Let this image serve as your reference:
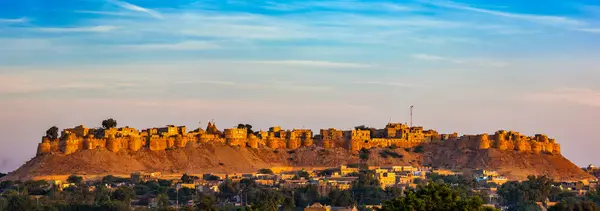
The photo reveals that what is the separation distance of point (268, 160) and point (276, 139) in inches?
182

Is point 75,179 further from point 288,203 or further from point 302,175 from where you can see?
point 288,203

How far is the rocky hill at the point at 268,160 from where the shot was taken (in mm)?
120562

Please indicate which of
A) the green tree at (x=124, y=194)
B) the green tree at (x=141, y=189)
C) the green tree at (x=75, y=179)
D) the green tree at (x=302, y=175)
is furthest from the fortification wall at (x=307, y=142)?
the green tree at (x=124, y=194)

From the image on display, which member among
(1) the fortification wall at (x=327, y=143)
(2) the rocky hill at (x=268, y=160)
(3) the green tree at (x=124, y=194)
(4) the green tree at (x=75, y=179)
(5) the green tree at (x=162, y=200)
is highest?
(1) the fortification wall at (x=327, y=143)

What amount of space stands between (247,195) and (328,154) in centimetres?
3412

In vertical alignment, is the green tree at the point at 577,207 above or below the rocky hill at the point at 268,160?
below

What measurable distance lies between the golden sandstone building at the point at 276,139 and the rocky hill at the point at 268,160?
0.67 metres

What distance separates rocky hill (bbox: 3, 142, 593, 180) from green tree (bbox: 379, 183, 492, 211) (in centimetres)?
7093

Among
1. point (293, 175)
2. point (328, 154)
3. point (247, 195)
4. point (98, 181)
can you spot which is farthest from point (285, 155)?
point (247, 195)

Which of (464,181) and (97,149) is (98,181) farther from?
(464,181)

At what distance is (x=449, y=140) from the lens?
456 ft

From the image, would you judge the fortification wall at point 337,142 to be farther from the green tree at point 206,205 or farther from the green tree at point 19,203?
the green tree at point 206,205

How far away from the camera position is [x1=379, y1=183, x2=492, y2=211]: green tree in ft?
159

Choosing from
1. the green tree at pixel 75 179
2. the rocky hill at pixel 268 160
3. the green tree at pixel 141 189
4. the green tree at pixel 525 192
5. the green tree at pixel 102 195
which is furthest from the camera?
the rocky hill at pixel 268 160
